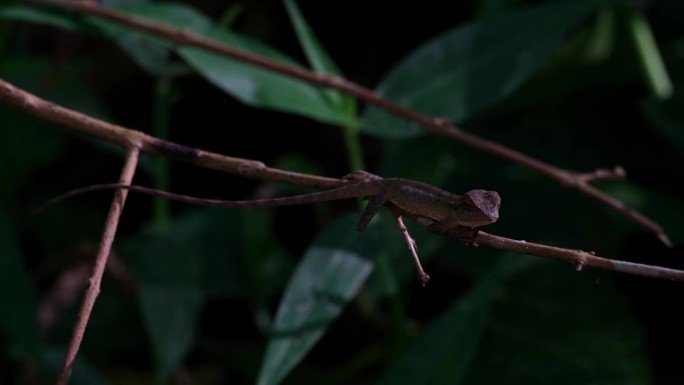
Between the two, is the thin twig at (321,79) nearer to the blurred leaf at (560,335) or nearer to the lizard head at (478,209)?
the blurred leaf at (560,335)

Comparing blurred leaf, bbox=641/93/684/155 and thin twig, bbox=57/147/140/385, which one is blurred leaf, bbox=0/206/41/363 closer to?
thin twig, bbox=57/147/140/385

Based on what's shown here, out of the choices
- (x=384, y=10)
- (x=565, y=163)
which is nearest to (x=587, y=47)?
(x=565, y=163)

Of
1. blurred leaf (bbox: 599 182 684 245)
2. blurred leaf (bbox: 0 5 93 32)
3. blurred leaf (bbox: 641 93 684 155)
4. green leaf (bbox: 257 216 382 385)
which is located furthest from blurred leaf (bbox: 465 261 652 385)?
blurred leaf (bbox: 0 5 93 32)

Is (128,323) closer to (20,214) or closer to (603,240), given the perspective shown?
(20,214)

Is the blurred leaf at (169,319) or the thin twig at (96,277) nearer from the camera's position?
the thin twig at (96,277)

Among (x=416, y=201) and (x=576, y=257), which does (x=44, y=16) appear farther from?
(x=576, y=257)

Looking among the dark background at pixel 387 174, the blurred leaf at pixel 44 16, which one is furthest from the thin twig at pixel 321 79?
the dark background at pixel 387 174
